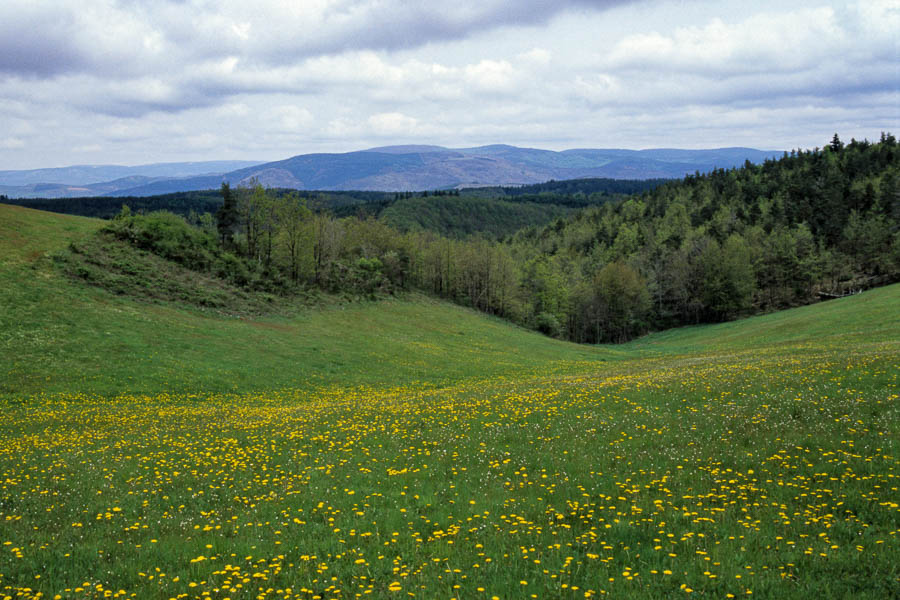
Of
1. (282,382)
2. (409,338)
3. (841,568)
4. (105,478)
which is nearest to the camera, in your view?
(841,568)

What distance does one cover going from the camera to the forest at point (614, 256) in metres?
75.8

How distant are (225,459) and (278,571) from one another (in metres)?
7.26

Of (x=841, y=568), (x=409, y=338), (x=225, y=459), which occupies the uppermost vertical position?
(x=841, y=568)

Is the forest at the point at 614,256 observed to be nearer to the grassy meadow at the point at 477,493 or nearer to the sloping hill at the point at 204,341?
the sloping hill at the point at 204,341

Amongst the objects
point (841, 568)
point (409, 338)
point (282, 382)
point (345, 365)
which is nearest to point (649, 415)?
point (841, 568)

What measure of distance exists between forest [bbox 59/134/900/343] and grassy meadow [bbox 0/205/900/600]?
50.8m

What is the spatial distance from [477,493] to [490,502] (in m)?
0.59

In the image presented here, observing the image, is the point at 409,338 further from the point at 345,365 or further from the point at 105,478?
the point at 105,478

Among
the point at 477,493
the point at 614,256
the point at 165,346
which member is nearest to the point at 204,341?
the point at 165,346

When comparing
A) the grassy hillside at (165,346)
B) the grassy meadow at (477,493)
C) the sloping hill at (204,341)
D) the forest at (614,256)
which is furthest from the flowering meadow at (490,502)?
the forest at (614,256)

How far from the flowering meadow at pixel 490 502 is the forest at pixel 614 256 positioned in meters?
53.8

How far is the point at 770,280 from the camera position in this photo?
118 m

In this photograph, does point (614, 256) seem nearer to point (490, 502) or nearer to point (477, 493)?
point (477, 493)

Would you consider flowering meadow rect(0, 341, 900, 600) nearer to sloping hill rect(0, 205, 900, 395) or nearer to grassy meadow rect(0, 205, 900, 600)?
grassy meadow rect(0, 205, 900, 600)
